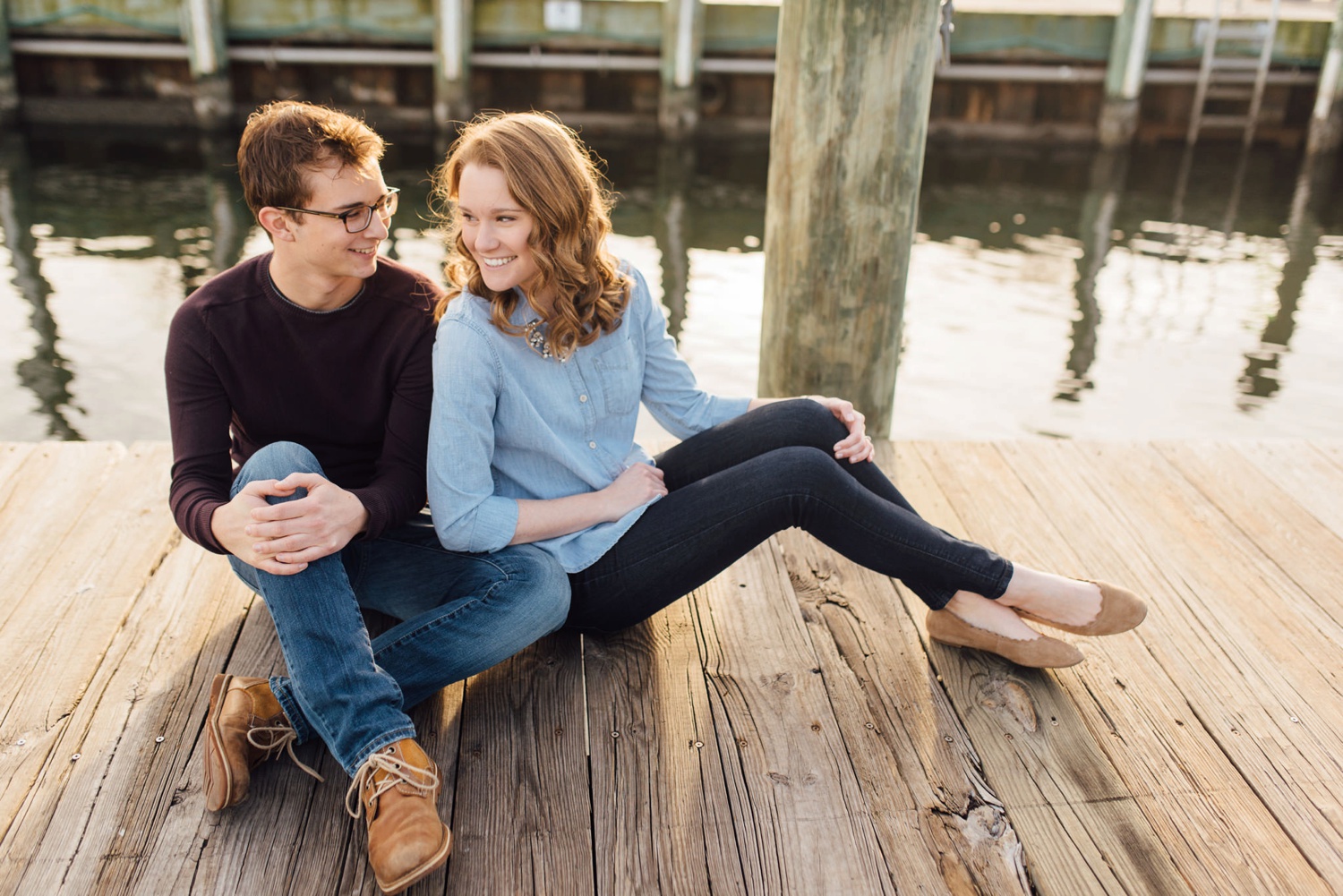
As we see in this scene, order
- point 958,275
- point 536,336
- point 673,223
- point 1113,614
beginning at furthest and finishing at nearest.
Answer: point 673,223 < point 958,275 < point 1113,614 < point 536,336

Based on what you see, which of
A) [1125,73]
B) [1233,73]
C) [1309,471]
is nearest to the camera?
[1309,471]

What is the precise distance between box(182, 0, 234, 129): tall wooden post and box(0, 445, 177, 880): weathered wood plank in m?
7.80

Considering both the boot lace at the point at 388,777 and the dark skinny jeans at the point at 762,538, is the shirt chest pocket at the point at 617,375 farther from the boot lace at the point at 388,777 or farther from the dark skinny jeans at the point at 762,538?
the boot lace at the point at 388,777

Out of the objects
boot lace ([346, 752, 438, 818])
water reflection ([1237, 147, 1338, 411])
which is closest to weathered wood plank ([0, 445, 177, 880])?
boot lace ([346, 752, 438, 818])

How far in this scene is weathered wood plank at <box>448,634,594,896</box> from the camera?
1.58 metres

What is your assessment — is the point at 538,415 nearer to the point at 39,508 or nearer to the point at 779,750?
the point at 779,750

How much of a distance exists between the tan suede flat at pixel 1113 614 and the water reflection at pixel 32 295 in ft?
13.8

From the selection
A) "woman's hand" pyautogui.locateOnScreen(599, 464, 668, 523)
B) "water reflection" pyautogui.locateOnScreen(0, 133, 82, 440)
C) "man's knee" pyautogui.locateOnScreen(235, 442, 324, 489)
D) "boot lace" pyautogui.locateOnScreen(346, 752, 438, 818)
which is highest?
"man's knee" pyautogui.locateOnScreen(235, 442, 324, 489)

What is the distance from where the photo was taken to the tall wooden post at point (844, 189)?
2.46 m

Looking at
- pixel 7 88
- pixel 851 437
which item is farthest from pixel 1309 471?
pixel 7 88

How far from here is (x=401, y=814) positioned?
156cm

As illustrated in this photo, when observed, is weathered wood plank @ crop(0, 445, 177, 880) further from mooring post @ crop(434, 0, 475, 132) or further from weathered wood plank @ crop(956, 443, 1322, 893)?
mooring post @ crop(434, 0, 475, 132)

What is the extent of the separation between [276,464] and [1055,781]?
1430 mm

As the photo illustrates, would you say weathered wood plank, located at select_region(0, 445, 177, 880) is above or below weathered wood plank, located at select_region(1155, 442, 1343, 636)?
below
